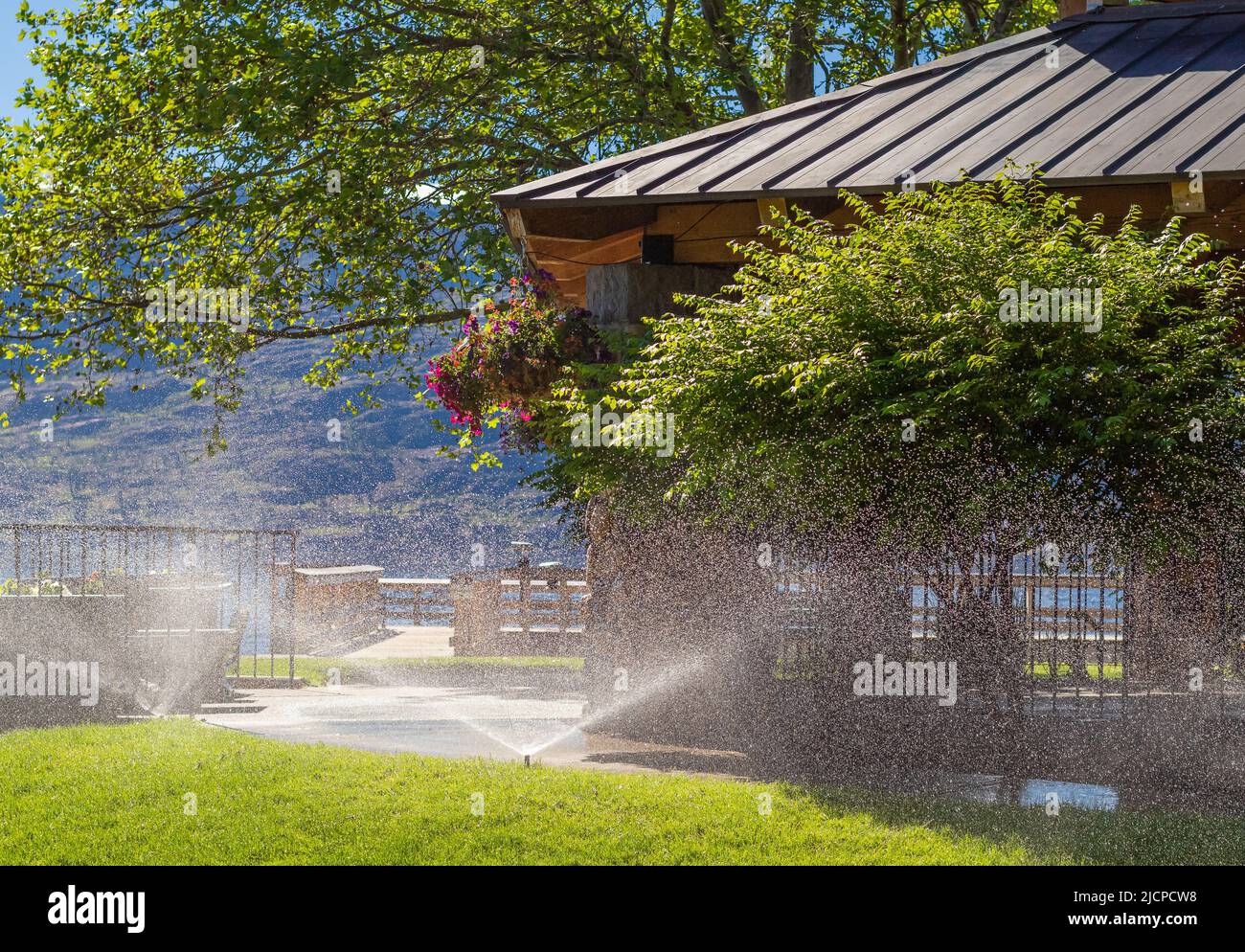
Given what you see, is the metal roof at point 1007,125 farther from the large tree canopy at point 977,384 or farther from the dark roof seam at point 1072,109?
the large tree canopy at point 977,384

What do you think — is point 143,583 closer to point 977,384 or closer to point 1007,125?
point 977,384

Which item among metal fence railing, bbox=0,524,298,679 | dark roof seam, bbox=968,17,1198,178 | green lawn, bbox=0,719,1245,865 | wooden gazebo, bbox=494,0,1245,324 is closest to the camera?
green lawn, bbox=0,719,1245,865

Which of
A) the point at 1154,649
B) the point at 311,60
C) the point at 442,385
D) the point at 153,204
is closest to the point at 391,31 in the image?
the point at 311,60

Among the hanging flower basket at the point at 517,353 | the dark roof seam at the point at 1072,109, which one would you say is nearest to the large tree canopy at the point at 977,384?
the dark roof seam at the point at 1072,109

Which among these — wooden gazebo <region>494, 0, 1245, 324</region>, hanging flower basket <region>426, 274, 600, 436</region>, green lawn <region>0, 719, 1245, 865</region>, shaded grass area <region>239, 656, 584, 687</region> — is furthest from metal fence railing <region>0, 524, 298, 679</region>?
wooden gazebo <region>494, 0, 1245, 324</region>

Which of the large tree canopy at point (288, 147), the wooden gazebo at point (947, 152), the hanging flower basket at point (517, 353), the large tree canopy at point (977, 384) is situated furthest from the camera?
the large tree canopy at point (288, 147)

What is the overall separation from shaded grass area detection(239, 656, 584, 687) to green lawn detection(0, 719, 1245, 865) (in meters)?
8.33

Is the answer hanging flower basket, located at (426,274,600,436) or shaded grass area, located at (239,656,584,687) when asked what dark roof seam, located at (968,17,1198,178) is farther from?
shaded grass area, located at (239,656,584,687)

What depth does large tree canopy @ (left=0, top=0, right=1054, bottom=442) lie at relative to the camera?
52.3 feet

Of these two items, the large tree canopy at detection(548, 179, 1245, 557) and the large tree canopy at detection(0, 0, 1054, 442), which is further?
the large tree canopy at detection(0, 0, 1054, 442)

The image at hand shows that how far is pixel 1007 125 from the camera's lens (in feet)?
33.6

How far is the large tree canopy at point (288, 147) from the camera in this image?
15.9 metres

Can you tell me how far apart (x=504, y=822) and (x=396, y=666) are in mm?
Result: 12456

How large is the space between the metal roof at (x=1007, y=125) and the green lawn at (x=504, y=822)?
4.62 meters
